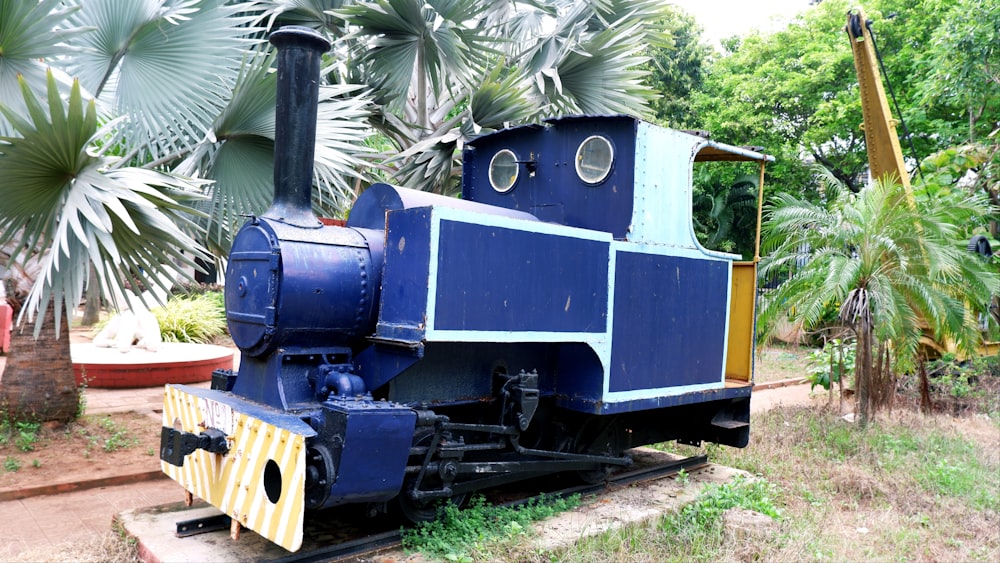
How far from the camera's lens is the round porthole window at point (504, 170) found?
5.79 meters

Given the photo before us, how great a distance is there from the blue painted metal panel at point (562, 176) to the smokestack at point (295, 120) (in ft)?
5.92

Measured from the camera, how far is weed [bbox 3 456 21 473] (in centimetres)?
579

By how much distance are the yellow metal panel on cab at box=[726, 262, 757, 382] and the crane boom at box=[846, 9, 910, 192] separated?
4.99 m

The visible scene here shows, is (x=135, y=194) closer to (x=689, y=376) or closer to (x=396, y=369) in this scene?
(x=396, y=369)

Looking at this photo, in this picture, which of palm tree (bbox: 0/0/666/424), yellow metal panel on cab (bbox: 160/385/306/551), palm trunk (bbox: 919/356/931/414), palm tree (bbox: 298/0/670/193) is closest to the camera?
yellow metal panel on cab (bbox: 160/385/306/551)

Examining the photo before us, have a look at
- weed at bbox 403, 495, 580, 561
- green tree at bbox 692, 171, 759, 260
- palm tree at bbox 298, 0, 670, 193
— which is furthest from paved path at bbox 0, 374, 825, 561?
green tree at bbox 692, 171, 759, 260

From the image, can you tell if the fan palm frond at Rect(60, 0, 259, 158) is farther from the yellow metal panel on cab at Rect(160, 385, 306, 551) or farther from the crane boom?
the crane boom

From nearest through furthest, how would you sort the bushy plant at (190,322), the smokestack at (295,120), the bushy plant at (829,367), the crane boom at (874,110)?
the smokestack at (295,120)
the bushy plant at (829,367)
the crane boom at (874,110)
the bushy plant at (190,322)

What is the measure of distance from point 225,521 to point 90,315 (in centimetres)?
1334

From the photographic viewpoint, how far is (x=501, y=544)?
4.31 metres

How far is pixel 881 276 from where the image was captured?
8156mm

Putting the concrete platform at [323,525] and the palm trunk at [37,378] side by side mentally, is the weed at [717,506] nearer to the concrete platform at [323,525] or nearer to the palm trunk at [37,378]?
the concrete platform at [323,525]

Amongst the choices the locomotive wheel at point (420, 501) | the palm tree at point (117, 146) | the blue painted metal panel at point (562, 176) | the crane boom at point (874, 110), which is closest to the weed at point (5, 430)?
the palm tree at point (117, 146)

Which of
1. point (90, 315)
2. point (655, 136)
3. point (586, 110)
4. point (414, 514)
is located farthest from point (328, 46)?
point (90, 315)
